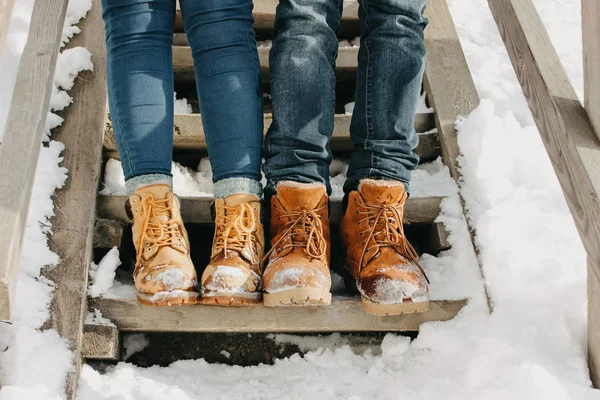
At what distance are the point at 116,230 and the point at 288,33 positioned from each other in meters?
0.70

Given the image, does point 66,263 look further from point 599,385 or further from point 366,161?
point 599,385

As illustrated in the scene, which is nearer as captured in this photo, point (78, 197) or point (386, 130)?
point (386, 130)

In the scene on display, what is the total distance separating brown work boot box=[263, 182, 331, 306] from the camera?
1.44m

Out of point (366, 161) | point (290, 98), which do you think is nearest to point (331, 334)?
point (366, 161)

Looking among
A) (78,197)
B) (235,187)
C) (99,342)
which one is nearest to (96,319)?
(99,342)

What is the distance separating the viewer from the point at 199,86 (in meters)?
1.58

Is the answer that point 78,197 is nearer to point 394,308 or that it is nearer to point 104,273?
point 104,273

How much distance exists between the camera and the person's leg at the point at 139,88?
5.05 ft

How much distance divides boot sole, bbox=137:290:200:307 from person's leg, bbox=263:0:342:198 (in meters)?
0.35

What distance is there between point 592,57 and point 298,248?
771mm

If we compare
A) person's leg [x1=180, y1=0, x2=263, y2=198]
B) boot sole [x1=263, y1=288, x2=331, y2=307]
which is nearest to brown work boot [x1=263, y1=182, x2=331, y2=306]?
boot sole [x1=263, y1=288, x2=331, y2=307]

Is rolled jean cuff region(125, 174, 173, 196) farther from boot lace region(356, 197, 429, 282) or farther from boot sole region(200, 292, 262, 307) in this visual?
boot lace region(356, 197, 429, 282)

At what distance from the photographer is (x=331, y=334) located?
1679mm

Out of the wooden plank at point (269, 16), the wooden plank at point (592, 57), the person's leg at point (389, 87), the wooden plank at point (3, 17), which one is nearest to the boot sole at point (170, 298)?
the person's leg at point (389, 87)
